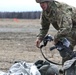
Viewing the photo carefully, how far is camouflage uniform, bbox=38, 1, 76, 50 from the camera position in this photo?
273 inches

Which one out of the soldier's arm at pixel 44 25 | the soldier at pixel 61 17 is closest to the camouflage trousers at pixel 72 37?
the soldier at pixel 61 17

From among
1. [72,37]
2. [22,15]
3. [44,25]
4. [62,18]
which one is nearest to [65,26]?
[62,18]

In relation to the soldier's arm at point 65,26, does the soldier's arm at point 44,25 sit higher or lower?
lower

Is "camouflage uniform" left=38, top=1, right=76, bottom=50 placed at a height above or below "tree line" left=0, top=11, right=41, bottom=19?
above

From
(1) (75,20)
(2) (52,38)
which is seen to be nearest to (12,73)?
(2) (52,38)

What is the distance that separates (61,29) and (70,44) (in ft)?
1.68

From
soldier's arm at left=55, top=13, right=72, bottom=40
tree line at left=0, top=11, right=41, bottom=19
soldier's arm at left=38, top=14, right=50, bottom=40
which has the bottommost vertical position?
tree line at left=0, top=11, right=41, bottom=19

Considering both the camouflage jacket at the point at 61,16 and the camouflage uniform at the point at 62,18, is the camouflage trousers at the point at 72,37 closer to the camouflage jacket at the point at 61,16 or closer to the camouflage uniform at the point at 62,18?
the camouflage uniform at the point at 62,18

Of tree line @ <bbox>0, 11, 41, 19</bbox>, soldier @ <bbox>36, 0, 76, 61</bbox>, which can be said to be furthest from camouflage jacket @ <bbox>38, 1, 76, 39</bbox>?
tree line @ <bbox>0, 11, 41, 19</bbox>

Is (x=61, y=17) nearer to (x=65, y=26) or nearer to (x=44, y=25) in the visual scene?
(x=65, y=26)

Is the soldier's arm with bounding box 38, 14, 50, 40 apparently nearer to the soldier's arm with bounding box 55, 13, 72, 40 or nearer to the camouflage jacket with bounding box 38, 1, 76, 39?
the camouflage jacket with bounding box 38, 1, 76, 39

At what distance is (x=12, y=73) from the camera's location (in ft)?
23.8

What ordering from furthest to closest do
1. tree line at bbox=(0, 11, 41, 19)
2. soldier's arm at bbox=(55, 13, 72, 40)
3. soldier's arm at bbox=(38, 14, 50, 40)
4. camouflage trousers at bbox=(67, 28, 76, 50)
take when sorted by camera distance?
tree line at bbox=(0, 11, 41, 19) < soldier's arm at bbox=(38, 14, 50, 40) < camouflage trousers at bbox=(67, 28, 76, 50) < soldier's arm at bbox=(55, 13, 72, 40)

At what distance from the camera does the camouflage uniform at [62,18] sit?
6930mm
